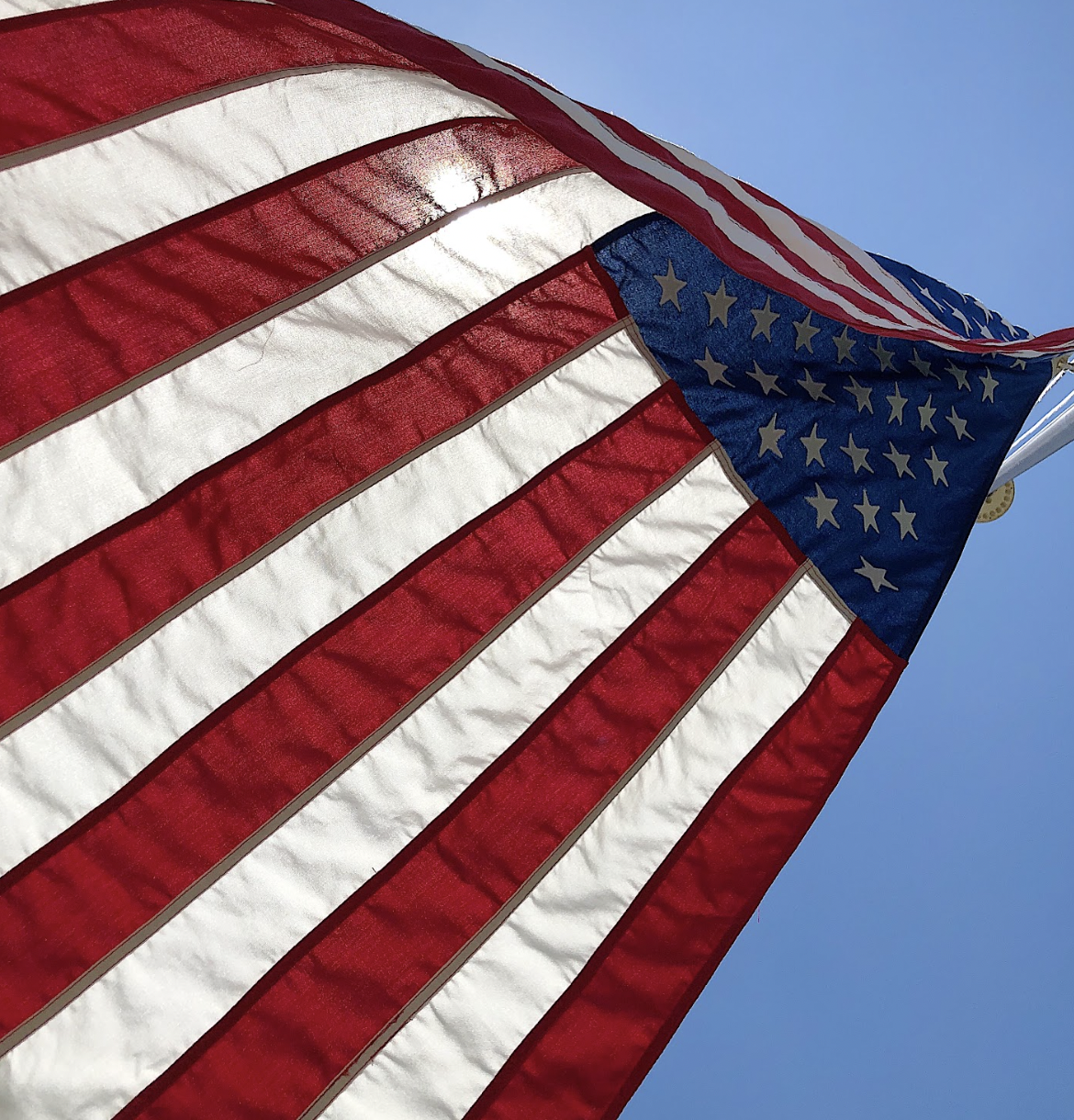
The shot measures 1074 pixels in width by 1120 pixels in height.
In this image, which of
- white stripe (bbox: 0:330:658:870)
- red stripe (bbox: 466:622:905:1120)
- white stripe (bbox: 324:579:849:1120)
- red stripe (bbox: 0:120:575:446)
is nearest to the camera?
white stripe (bbox: 0:330:658:870)

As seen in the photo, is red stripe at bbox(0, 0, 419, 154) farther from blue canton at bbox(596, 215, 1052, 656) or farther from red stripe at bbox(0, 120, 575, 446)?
blue canton at bbox(596, 215, 1052, 656)

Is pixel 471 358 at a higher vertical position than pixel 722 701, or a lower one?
higher

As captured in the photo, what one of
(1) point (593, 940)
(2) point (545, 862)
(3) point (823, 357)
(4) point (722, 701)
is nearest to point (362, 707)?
(2) point (545, 862)

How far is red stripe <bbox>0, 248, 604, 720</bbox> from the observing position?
280 cm

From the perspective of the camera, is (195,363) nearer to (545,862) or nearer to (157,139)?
(157,139)

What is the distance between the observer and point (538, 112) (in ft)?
9.39

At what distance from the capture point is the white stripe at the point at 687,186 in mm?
3072

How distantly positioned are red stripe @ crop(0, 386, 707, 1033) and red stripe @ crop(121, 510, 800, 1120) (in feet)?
1.15

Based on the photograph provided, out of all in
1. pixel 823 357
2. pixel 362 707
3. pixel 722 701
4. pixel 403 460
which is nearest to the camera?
pixel 362 707

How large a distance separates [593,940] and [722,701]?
938 mm

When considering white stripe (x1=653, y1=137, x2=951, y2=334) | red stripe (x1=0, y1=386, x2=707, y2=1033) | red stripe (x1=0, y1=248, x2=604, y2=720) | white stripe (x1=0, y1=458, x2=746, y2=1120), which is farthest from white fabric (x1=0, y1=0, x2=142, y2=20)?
white stripe (x1=0, y1=458, x2=746, y2=1120)

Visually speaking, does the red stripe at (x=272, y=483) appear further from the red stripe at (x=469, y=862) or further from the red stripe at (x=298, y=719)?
the red stripe at (x=469, y=862)

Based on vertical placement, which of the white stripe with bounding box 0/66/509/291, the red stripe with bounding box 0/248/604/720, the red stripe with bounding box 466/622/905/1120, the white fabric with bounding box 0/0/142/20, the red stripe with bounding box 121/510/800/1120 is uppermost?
the white fabric with bounding box 0/0/142/20

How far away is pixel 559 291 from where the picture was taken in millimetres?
3834
